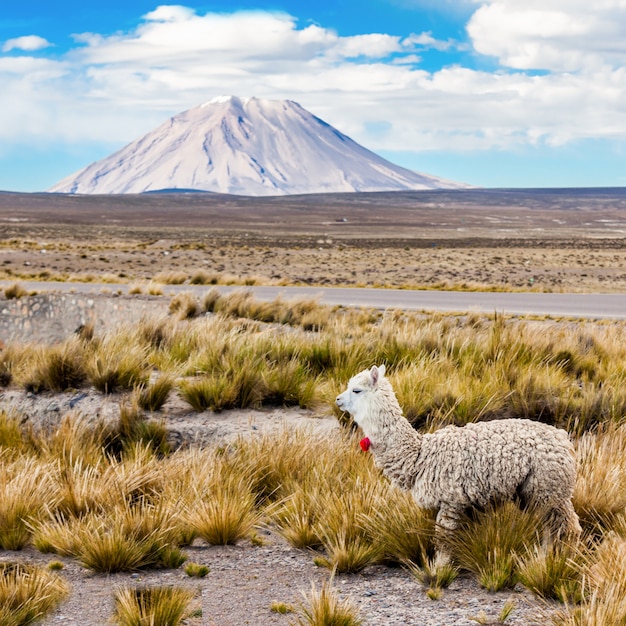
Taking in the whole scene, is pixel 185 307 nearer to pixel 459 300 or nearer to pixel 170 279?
pixel 459 300

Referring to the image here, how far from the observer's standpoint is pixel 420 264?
41.9m

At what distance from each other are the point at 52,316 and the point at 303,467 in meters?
11.1

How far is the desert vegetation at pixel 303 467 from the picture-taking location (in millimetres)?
4340

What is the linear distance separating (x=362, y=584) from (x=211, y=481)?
5.40 feet

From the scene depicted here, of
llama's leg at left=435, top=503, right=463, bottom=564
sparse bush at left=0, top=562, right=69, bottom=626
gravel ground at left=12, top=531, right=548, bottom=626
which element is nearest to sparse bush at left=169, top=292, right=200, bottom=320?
gravel ground at left=12, top=531, right=548, bottom=626

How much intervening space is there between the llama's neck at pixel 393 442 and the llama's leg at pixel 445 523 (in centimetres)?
34

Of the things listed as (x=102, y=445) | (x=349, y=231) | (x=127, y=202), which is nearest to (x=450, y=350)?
(x=102, y=445)

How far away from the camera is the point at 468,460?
14.8 ft

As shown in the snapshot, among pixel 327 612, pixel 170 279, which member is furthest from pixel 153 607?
pixel 170 279

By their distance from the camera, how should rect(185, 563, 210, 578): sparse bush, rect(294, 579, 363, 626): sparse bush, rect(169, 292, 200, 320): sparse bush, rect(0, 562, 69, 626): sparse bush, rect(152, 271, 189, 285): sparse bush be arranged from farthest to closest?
rect(152, 271, 189, 285): sparse bush → rect(169, 292, 200, 320): sparse bush → rect(185, 563, 210, 578): sparse bush → rect(0, 562, 69, 626): sparse bush → rect(294, 579, 363, 626): sparse bush

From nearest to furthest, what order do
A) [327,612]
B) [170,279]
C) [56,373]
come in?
[327,612] < [56,373] < [170,279]

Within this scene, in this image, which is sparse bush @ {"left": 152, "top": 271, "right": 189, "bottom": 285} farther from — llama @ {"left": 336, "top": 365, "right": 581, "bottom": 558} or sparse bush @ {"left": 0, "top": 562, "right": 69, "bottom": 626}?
sparse bush @ {"left": 0, "top": 562, "right": 69, "bottom": 626}

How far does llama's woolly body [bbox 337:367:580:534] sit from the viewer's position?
4375mm

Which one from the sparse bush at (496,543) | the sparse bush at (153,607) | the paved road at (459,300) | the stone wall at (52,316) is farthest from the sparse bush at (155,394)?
the paved road at (459,300)
